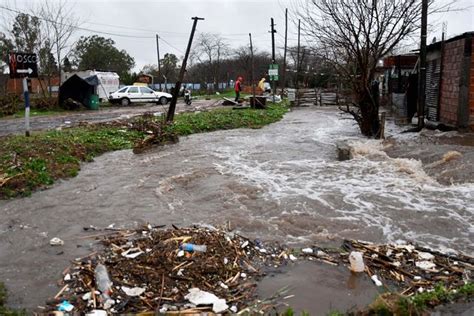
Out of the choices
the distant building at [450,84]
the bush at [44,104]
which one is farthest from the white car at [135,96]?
the distant building at [450,84]

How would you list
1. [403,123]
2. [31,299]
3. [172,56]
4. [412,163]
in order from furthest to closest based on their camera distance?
[172,56]
[403,123]
[412,163]
[31,299]

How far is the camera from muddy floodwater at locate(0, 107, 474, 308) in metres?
5.73

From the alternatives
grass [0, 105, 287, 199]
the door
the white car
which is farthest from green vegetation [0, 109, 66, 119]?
grass [0, 105, 287, 199]

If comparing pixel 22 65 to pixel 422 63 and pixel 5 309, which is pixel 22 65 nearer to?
pixel 5 309

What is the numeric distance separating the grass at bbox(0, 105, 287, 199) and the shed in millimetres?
11427

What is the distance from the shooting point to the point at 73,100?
27719mm

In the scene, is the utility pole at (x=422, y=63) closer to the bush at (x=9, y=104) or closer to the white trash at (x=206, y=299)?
the white trash at (x=206, y=299)

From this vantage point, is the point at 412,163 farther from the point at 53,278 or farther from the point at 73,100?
the point at 73,100

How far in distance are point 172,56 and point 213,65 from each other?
10.9 m

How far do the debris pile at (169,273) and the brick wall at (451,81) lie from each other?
11.0 metres

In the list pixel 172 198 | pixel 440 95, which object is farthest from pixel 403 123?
pixel 172 198

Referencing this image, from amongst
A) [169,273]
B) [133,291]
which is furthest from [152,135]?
[133,291]

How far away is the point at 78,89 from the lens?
28.0 meters

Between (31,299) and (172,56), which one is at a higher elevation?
(172,56)
